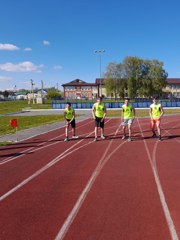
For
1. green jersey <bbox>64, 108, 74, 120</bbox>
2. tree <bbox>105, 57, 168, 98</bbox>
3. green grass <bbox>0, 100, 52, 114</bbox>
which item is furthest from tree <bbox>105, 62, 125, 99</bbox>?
green jersey <bbox>64, 108, 74, 120</bbox>

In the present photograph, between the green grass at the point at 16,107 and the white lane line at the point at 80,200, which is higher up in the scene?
the green grass at the point at 16,107

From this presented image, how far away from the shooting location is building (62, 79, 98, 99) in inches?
5153

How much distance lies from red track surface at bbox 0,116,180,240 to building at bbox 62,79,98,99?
121m

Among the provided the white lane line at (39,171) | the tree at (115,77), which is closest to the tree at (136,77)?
the tree at (115,77)

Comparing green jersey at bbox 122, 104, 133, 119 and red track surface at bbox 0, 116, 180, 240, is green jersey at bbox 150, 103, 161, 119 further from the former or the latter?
red track surface at bbox 0, 116, 180, 240

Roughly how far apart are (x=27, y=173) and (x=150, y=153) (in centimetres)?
409

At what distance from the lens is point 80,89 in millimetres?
131500

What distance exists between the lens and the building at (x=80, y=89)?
131 metres

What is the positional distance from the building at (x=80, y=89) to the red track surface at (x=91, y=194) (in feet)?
398

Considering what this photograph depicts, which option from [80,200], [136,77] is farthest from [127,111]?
[136,77]

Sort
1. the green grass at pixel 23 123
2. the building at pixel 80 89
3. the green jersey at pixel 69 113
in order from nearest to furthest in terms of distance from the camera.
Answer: the green jersey at pixel 69 113, the green grass at pixel 23 123, the building at pixel 80 89

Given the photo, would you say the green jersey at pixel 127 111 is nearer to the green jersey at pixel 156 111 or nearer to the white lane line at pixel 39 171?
the green jersey at pixel 156 111

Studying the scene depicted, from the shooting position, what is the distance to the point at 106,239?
153 inches

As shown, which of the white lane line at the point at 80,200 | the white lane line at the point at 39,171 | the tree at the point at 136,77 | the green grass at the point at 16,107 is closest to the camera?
the white lane line at the point at 80,200
